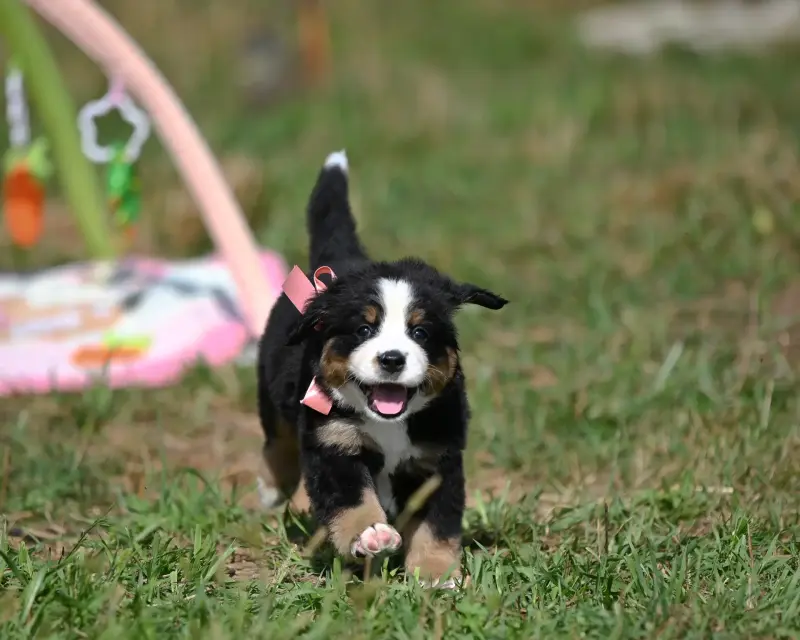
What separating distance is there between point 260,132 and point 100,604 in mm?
7208

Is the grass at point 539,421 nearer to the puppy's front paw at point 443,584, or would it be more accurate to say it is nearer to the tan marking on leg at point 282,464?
the puppy's front paw at point 443,584

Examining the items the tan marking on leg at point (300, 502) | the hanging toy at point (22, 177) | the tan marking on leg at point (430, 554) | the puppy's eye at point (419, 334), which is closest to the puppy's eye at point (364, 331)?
the puppy's eye at point (419, 334)

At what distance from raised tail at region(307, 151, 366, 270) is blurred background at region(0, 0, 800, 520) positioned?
105 cm

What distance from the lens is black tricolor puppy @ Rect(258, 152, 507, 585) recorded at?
291 centimetres

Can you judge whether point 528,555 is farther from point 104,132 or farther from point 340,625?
point 104,132

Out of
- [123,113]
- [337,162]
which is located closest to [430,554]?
[337,162]

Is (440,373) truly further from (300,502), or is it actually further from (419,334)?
(300,502)

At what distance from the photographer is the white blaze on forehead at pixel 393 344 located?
2.84 meters

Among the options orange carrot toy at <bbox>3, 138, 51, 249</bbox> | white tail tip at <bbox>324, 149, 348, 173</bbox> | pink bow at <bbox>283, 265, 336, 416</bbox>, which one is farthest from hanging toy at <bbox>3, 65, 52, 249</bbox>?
pink bow at <bbox>283, 265, 336, 416</bbox>

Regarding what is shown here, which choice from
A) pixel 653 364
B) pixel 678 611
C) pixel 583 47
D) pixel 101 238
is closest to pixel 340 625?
pixel 678 611

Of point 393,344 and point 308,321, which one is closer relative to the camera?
point 393,344

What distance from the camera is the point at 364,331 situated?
9.65 feet

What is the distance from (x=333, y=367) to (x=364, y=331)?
0.13 metres

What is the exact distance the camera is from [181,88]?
11539 millimetres
